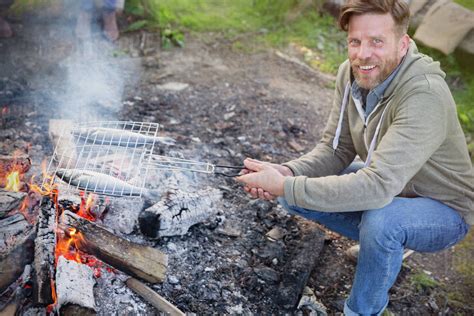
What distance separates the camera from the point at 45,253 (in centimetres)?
305

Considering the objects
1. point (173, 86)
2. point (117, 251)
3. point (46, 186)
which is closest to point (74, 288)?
point (117, 251)

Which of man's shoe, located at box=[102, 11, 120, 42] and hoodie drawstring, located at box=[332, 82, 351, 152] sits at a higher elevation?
hoodie drawstring, located at box=[332, 82, 351, 152]

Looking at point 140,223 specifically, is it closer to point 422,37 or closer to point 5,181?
point 5,181

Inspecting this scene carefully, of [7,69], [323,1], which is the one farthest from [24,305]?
[323,1]

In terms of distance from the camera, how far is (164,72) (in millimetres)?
6852

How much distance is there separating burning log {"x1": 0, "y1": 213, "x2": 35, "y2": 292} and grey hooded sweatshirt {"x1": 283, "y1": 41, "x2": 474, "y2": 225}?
1843 millimetres

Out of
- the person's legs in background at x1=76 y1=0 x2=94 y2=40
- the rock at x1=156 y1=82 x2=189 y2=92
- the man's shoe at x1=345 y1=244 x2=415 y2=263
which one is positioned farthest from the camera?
the person's legs in background at x1=76 y1=0 x2=94 y2=40

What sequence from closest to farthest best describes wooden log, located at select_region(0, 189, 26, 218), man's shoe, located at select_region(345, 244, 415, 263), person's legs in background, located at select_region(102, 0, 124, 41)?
wooden log, located at select_region(0, 189, 26, 218), man's shoe, located at select_region(345, 244, 415, 263), person's legs in background, located at select_region(102, 0, 124, 41)

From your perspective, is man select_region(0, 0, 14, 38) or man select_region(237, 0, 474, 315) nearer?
man select_region(237, 0, 474, 315)

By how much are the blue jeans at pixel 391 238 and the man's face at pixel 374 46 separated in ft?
3.00

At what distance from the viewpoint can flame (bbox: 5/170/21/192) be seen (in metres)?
3.65

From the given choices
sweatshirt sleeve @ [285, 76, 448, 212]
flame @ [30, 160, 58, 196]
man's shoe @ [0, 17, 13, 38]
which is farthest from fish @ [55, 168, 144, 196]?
man's shoe @ [0, 17, 13, 38]

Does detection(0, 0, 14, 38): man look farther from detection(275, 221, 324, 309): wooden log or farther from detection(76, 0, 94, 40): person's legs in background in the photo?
detection(275, 221, 324, 309): wooden log

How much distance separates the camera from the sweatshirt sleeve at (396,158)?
283 cm
